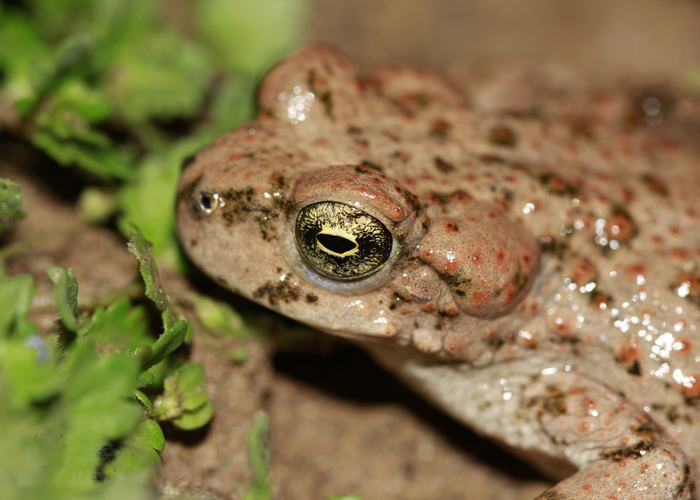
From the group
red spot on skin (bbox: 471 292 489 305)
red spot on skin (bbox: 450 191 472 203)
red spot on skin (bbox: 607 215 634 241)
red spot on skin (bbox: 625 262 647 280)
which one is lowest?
red spot on skin (bbox: 471 292 489 305)

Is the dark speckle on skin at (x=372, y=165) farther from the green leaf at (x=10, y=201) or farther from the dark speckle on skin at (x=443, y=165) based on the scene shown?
the green leaf at (x=10, y=201)

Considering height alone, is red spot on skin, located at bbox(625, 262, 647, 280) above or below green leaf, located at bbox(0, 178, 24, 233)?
above

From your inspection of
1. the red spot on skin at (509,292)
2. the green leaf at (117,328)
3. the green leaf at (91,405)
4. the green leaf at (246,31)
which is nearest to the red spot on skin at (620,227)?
the red spot on skin at (509,292)

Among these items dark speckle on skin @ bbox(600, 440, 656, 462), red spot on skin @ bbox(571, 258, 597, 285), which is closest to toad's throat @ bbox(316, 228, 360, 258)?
red spot on skin @ bbox(571, 258, 597, 285)

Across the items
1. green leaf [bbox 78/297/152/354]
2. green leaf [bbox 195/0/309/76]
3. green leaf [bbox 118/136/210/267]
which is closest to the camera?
green leaf [bbox 78/297/152/354]

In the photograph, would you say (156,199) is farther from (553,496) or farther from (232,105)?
(553,496)

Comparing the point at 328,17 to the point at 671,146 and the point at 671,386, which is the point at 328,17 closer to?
the point at 671,146

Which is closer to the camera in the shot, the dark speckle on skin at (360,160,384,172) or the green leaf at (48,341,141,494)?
the green leaf at (48,341,141,494)

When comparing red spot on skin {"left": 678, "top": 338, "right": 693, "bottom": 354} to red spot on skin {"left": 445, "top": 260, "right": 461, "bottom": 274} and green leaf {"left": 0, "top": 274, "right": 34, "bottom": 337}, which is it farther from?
green leaf {"left": 0, "top": 274, "right": 34, "bottom": 337}
